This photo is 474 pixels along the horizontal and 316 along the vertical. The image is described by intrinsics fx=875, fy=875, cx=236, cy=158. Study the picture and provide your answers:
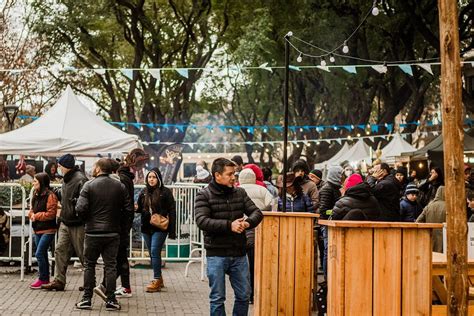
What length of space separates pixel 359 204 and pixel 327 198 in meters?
2.68

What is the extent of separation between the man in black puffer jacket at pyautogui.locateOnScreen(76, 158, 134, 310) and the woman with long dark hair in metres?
1.93

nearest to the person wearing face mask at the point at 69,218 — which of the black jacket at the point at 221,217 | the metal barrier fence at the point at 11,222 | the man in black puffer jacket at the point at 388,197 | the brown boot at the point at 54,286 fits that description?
the brown boot at the point at 54,286

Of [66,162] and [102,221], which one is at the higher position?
[66,162]

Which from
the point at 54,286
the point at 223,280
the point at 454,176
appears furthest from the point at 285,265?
the point at 54,286

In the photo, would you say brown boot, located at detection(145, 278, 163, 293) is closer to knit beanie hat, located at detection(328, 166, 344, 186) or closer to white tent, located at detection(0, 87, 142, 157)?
knit beanie hat, located at detection(328, 166, 344, 186)

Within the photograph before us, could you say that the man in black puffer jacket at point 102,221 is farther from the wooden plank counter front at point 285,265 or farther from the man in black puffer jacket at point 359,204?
the man in black puffer jacket at point 359,204

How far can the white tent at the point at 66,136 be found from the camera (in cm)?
1569

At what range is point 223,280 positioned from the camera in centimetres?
843

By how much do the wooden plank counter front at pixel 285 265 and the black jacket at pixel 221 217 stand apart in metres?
0.63

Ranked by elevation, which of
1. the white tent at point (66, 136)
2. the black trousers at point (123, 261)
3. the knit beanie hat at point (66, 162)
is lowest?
the black trousers at point (123, 261)

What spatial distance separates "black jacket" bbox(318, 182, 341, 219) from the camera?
11875 millimetres

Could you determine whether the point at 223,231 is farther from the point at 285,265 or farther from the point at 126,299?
the point at 126,299

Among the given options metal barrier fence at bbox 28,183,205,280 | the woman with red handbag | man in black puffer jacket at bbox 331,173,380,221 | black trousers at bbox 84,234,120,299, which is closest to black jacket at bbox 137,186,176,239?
the woman with red handbag

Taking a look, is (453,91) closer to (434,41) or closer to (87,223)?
(87,223)
